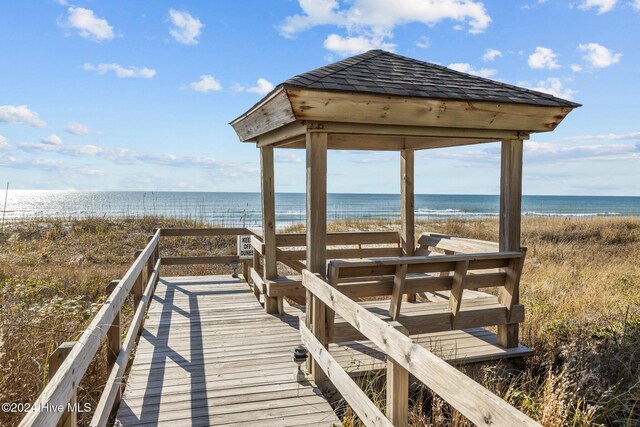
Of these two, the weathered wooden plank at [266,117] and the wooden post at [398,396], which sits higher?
the weathered wooden plank at [266,117]

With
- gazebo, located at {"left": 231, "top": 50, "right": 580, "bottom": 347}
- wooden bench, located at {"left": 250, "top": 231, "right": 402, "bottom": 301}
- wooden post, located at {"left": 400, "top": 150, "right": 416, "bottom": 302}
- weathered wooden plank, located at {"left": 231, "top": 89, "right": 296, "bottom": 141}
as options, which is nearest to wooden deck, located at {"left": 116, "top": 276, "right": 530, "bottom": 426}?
wooden bench, located at {"left": 250, "top": 231, "right": 402, "bottom": 301}

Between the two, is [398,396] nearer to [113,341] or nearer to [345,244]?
[113,341]

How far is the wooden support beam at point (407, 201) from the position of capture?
22.1 feet

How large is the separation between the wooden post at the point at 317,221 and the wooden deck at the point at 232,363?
1.61 ft

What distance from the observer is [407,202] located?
6.78 metres

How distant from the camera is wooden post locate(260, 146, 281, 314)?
645 centimetres

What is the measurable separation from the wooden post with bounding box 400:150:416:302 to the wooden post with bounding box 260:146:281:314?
1.98m

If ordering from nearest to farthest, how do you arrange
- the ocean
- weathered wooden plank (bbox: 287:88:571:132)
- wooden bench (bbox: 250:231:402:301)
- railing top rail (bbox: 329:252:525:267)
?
weathered wooden plank (bbox: 287:88:571:132)
railing top rail (bbox: 329:252:525:267)
wooden bench (bbox: 250:231:402:301)
the ocean

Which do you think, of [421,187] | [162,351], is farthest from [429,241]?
[421,187]

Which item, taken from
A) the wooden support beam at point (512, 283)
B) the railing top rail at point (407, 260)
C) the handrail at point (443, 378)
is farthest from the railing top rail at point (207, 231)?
the handrail at point (443, 378)

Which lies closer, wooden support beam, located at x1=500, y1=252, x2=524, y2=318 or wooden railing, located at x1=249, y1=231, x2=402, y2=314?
wooden support beam, located at x1=500, y1=252, x2=524, y2=318

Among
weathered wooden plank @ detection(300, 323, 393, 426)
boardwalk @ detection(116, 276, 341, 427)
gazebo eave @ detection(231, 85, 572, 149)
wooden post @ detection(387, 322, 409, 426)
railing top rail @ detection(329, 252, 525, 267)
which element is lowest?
boardwalk @ detection(116, 276, 341, 427)

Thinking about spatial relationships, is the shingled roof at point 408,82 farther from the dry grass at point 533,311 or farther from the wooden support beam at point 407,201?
the dry grass at point 533,311

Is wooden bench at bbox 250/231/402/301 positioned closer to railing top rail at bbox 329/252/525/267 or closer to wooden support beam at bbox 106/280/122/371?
railing top rail at bbox 329/252/525/267
